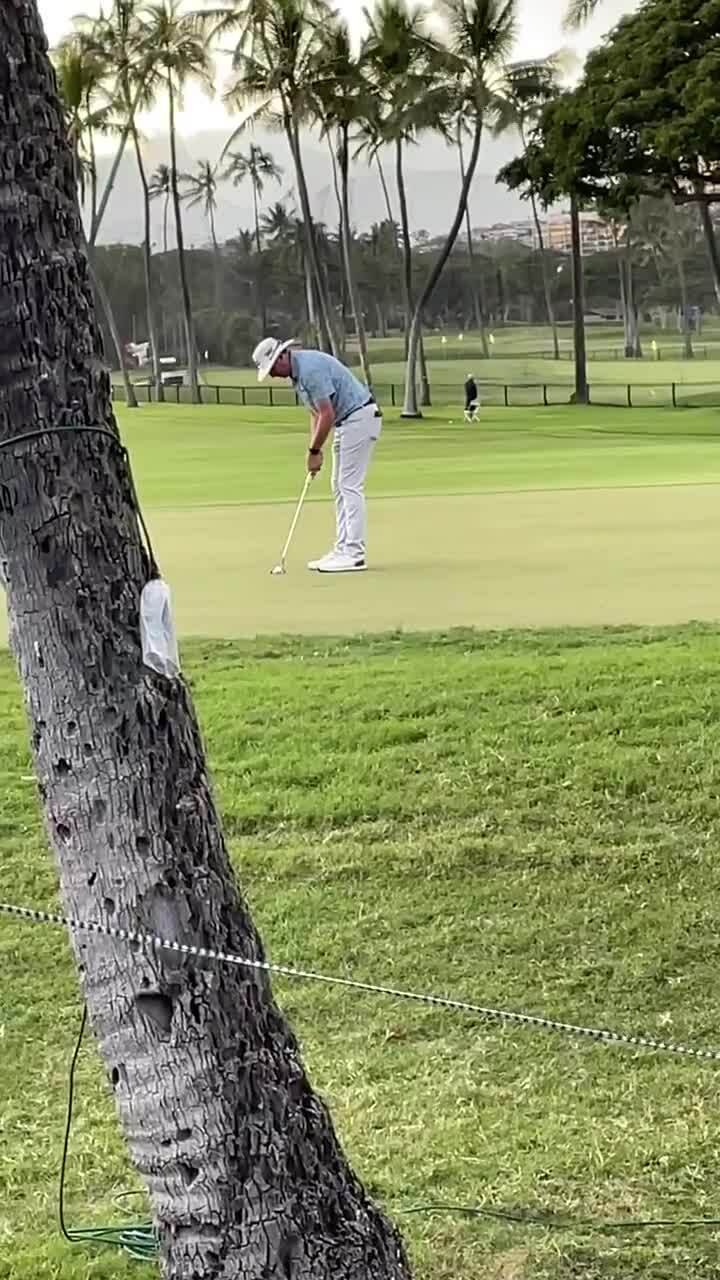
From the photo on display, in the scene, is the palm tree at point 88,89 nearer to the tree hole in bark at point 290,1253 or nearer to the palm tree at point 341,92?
the palm tree at point 341,92

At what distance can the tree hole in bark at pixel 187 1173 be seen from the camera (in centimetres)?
263

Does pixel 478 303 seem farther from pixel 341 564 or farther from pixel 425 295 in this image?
pixel 341 564

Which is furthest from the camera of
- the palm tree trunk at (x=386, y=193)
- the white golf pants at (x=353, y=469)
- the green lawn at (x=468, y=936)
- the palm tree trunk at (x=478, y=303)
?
the palm tree trunk at (x=478, y=303)

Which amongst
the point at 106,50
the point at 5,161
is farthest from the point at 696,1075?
the point at 106,50

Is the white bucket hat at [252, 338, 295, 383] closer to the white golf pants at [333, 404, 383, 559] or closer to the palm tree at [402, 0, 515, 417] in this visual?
the white golf pants at [333, 404, 383, 559]

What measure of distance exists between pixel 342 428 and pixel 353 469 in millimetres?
361

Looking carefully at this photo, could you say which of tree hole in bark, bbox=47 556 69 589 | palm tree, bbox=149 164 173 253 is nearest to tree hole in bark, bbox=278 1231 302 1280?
tree hole in bark, bbox=47 556 69 589

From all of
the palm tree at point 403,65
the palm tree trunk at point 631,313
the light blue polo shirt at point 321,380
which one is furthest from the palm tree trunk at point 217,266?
the light blue polo shirt at point 321,380

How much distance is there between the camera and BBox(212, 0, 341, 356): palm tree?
174 feet

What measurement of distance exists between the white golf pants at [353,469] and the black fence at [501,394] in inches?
1839

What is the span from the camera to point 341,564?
1264 centimetres

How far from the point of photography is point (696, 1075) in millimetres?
4328

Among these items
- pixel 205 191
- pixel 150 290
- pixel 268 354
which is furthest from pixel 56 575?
pixel 205 191

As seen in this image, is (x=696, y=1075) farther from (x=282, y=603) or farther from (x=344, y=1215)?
(x=282, y=603)
